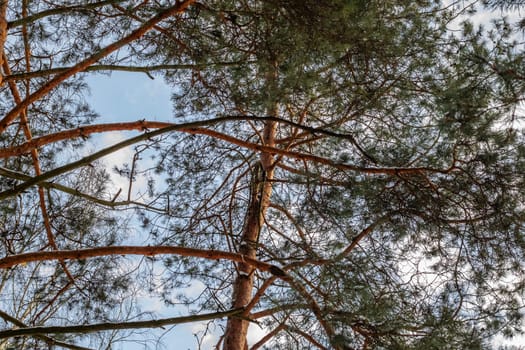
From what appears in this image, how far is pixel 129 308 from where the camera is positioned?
4531 mm

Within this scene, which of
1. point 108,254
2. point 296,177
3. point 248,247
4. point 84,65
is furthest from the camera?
Result: point 296,177

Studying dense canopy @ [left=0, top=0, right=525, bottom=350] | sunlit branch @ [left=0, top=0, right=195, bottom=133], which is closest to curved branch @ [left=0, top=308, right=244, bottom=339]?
dense canopy @ [left=0, top=0, right=525, bottom=350]

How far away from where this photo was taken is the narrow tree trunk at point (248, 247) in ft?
15.0

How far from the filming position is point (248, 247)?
15.7ft

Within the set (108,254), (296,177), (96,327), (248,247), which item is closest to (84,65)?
(108,254)

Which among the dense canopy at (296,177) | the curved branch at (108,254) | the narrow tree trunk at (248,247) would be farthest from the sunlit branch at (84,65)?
the narrow tree trunk at (248,247)

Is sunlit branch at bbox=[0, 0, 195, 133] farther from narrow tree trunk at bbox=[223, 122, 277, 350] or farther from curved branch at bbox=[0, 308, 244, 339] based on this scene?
narrow tree trunk at bbox=[223, 122, 277, 350]

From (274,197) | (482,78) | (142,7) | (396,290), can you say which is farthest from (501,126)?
(142,7)

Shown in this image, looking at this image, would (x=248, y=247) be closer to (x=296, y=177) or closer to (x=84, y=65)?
(x=296, y=177)

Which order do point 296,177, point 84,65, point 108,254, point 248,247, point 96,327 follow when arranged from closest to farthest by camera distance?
point 96,327
point 108,254
point 84,65
point 248,247
point 296,177

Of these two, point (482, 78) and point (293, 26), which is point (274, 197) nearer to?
point (293, 26)

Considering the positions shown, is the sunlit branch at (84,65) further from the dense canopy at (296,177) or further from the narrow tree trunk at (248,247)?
the narrow tree trunk at (248,247)

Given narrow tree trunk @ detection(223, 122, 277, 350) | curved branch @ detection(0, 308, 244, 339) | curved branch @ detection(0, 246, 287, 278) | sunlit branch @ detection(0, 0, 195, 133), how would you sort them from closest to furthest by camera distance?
curved branch @ detection(0, 308, 244, 339) < curved branch @ detection(0, 246, 287, 278) < sunlit branch @ detection(0, 0, 195, 133) < narrow tree trunk @ detection(223, 122, 277, 350)

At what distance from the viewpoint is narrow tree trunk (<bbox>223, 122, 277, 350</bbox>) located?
4570 millimetres
